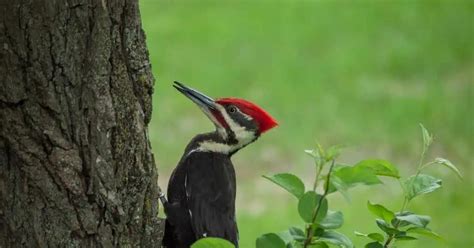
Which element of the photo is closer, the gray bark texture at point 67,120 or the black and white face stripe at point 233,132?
the gray bark texture at point 67,120

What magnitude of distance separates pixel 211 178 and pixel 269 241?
135 centimetres

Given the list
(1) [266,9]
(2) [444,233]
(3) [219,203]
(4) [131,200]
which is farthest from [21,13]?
(1) [266,9]

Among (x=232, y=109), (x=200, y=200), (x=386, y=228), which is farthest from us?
(x=232, y=109)

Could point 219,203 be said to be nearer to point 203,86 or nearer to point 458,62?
point 203,86

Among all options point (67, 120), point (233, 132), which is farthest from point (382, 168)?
point (233, 132)

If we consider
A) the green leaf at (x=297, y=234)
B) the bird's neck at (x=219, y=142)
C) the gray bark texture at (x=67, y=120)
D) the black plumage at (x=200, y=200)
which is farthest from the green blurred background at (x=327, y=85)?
A: the green leaf at (x=297, y=234)

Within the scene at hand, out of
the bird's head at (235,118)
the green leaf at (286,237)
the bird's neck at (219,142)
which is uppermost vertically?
the bird's head at (235,118)

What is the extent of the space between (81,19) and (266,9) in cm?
850

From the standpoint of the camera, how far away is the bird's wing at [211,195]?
379 centimetres

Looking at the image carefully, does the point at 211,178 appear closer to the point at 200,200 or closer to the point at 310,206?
the point at 200,200

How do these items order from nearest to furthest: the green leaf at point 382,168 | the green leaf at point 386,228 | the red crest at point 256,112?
the green leaf at point 382,168, the green leaf at point 386,228, the red crest at point 256,112

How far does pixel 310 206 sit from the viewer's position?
2.63m

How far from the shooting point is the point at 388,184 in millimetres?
8195

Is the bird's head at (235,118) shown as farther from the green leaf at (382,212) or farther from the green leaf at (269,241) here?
the green leaf at (269,241)
